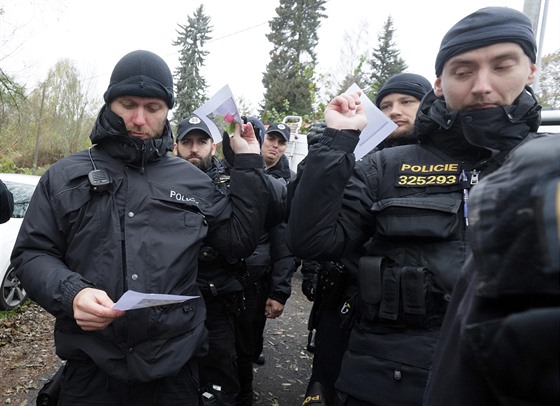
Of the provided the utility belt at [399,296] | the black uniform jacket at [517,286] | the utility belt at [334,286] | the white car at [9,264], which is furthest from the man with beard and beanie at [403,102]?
the white car at [9,264]

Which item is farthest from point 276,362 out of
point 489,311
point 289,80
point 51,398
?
point 289,80

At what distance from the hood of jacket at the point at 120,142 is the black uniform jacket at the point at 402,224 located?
768mm

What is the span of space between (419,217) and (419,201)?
0.07 meters

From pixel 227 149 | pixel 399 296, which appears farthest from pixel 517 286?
pixel 227 149

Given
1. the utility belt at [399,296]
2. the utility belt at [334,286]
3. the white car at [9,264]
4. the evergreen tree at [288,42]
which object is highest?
the evergreen tree at [288,42]

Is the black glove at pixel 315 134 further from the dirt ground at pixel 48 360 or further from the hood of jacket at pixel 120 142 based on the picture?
the dirt ground at pixel 48 360

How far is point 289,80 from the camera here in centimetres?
3017

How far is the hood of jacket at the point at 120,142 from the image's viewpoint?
195cm

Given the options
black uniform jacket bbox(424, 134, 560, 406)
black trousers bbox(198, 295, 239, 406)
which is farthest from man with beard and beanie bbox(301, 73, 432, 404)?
black uniform jacket bbox(424, 134, 560, 406)

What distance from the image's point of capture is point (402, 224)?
159cm

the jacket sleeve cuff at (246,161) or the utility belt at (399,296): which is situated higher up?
the jacket sleeve cuff at (246,161)

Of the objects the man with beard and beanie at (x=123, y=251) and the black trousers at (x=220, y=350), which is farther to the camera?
the black trousers at (x=220, y=350)

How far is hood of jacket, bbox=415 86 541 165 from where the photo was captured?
155 cm

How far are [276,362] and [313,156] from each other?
378 centimetres
